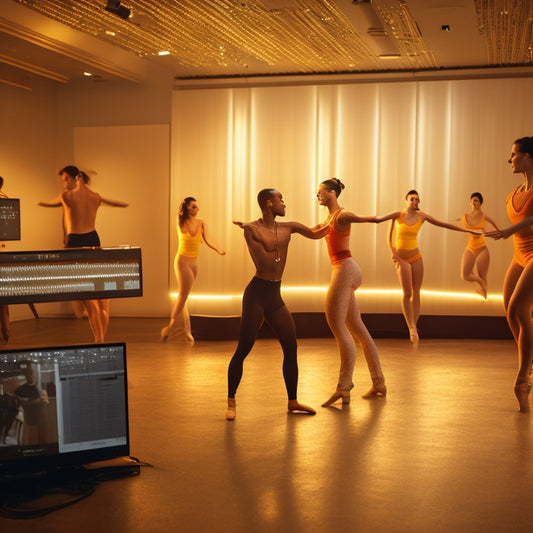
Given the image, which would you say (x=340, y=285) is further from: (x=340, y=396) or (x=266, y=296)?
(x=340, y=396)

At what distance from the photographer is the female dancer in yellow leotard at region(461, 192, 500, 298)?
9758mm

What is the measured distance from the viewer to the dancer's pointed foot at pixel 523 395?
586 cm

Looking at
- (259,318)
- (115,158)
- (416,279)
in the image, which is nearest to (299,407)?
(259,318)

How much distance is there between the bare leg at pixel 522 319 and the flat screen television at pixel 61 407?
9.17ft

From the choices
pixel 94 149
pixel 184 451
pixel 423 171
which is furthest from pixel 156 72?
pixel 184 451

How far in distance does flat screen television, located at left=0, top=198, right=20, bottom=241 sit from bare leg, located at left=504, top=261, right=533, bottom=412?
3.28 metres

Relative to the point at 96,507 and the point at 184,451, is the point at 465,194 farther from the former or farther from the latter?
the point at 96,507

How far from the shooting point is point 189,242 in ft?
31.1

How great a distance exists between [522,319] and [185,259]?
183 inches

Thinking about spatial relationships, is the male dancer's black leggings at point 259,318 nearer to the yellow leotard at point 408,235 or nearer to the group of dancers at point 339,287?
the group of dancers at point 339,287

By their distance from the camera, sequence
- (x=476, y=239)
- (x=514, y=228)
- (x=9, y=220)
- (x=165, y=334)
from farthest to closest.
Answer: (x=476, y=239), (x=165, y=334), (x=514, y=228), (x=9, y=220)

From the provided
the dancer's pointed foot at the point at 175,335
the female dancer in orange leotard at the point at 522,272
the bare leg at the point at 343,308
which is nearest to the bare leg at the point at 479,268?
the dancer's pointed foot at the point at 175,335

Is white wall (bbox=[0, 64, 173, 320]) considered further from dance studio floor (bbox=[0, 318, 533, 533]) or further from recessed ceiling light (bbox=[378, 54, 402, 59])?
dance studio floor (bbox=[0, 318, 533, 533])

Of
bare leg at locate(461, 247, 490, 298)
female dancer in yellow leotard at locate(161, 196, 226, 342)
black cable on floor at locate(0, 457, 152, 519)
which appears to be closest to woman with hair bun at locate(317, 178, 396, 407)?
black cable on floor at locate(0, 457, 152, 519)
